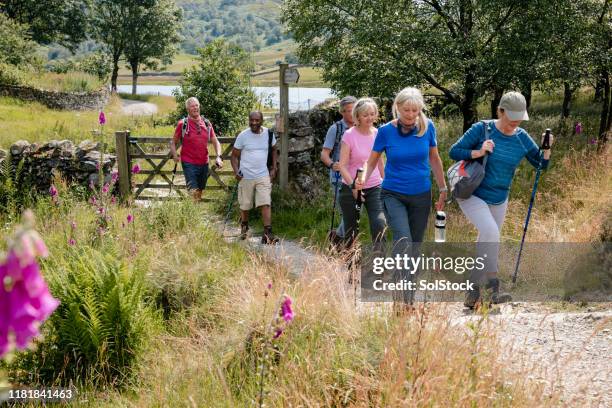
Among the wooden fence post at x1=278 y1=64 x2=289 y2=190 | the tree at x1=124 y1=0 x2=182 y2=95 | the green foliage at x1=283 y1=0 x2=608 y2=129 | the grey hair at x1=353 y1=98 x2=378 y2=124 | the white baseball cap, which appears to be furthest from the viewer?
the tree at x1=124 y1=0 x2=182 y2=95

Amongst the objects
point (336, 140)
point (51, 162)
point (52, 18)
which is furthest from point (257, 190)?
point (52, 18)

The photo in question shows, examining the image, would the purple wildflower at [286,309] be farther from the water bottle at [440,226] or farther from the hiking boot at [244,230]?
the hiking boot at [244,230]

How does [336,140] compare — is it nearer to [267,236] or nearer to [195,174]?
[267,236]

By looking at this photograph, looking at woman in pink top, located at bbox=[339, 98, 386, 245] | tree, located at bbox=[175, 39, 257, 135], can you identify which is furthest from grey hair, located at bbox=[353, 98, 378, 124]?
tree, located at bbox=[175, 39, 257, 135]

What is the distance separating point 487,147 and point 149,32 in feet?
174

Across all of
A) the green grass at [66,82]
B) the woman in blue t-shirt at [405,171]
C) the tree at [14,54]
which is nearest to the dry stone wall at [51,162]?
the woman in blue t-shirt at [405,171]

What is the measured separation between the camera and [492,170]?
5328mm

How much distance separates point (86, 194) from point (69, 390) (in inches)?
264

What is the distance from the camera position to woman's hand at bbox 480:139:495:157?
516cm

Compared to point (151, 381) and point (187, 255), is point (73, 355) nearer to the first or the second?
point (151, 381)

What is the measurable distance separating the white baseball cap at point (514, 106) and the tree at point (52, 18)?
4605 centimetres

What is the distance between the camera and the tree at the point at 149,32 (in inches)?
2120

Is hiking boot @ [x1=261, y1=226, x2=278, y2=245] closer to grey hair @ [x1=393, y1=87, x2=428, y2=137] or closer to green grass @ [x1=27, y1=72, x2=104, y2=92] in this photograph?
grey hair @ [x1=393, y1=87, x2=428, y2=137]

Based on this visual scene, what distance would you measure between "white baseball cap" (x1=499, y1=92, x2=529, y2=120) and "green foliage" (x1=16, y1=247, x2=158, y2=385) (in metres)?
3.47
